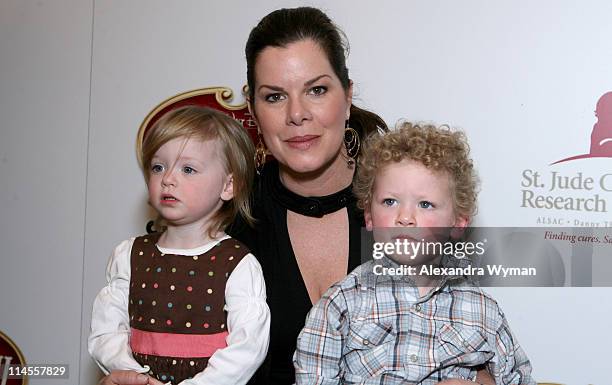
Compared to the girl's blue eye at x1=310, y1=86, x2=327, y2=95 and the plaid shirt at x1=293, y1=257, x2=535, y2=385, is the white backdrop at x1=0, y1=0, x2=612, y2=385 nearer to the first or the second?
the girl's blue eye at x1=310, y1=86, x2=327, y2=95

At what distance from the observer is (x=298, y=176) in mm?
1811

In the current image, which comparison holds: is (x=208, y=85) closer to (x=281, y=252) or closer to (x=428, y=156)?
(x=281, y=252)

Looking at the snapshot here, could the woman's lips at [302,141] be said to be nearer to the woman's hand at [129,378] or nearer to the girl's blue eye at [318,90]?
the girl's blue eye at [318,90]

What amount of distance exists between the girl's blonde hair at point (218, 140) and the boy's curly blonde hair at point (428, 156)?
0.27 metres

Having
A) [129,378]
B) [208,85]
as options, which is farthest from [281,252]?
[208,85]

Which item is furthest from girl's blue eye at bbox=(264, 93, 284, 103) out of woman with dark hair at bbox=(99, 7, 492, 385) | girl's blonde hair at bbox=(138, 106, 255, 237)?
girl's blonde hair at bbox=(138, 106, 255, 237)

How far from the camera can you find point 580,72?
2.04 meters

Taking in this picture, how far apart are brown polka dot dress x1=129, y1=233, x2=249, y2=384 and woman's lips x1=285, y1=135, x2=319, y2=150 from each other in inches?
11.4

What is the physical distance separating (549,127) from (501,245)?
0.37 metres

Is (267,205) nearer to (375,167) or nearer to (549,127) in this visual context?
(375,167)

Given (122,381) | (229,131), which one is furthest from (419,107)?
(122,381)

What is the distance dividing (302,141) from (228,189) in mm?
214

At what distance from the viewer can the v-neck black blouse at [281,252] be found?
1686 mm

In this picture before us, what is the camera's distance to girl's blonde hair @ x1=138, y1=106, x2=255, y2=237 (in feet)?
5.04
